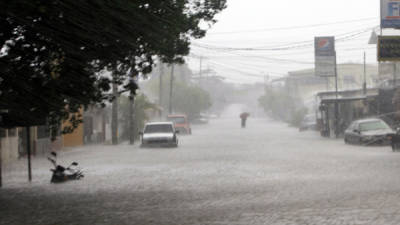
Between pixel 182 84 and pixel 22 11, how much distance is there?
85240mm

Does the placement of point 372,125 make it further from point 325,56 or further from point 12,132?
point 12,132

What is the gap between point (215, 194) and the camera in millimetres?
12867

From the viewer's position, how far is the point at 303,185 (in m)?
14.2

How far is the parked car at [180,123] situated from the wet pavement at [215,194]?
3233 cm

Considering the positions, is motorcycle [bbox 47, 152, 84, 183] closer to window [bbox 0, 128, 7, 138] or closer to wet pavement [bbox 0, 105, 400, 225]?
wet pavement [bbox 0, 105, 400, 225]

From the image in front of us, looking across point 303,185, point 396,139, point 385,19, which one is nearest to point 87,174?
point 303,185

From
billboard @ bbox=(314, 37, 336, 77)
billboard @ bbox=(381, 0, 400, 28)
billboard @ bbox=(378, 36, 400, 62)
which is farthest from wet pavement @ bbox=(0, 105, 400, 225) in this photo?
billboard @ bbox=(314, 37, 336, 77)

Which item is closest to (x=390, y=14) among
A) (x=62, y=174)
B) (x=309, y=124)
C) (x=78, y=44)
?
(x=62, y=174)

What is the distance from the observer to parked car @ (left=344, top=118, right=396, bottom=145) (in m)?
28.7

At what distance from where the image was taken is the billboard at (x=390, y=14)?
1064 inches

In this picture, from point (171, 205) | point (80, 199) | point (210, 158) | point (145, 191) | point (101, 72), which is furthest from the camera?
point (210, 158)

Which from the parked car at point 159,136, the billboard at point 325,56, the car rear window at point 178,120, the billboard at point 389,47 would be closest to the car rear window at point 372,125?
the billboard at point 389,47

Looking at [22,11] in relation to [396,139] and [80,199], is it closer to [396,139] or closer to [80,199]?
[80,199]

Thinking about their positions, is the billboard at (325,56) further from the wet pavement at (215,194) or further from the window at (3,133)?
the window at (3,133)
